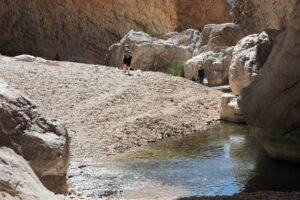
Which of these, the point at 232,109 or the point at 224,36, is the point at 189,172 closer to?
the point at 232,109

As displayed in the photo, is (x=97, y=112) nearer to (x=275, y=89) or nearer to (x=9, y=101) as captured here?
(x=275, y=89)

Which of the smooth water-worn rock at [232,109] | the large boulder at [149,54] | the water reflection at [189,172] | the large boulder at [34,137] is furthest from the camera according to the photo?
→ the large boulder at [149,54]

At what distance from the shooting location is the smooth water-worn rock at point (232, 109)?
11.9 metres

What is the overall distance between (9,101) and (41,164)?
71 centimetres

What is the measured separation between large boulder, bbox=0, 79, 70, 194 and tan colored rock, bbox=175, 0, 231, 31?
4067 centimetres

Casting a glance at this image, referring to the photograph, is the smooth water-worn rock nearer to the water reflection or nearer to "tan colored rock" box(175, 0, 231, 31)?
the water reflection

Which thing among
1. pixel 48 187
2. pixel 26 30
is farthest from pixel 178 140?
pixel 26 30

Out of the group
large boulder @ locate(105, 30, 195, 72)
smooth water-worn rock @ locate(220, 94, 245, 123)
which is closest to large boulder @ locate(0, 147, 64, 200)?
smooth water-worn rock @ locate(220, 94, 245, 123)

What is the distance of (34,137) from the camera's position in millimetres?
3975

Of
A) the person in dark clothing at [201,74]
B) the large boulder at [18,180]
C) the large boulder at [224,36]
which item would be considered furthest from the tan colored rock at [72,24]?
the large boulder at [18,180]

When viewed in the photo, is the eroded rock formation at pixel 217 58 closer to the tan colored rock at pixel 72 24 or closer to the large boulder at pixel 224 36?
the large boulder at pixel 224 36

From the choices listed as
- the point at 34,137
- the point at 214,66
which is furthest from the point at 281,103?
the point at 214,66

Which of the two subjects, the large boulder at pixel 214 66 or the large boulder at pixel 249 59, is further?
the large boulder at pixel 214 66

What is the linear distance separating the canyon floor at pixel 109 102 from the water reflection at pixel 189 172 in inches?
37.7
